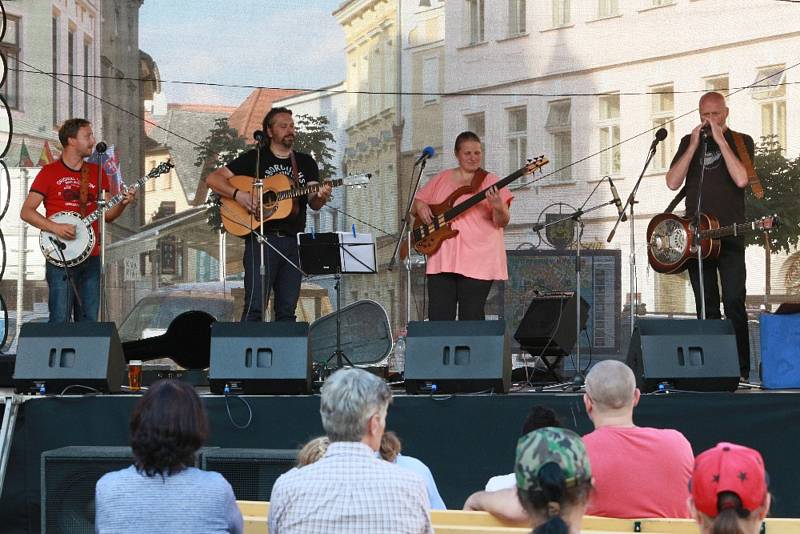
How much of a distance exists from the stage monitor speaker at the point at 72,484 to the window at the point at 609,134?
5.27 meters

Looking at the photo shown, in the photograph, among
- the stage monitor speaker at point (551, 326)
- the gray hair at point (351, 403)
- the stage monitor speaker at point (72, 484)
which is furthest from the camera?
the stage monitor speaker at point (551, 326)

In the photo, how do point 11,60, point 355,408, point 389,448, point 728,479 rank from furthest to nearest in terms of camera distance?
point 11,60
point 389,448
point 355,408
point 728,479

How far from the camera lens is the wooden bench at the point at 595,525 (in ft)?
9.27

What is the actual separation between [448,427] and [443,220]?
177cm

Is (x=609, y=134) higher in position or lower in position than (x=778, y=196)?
higher

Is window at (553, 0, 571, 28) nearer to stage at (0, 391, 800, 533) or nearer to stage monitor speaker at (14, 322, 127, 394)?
stage at (0, 391, 800, 533)

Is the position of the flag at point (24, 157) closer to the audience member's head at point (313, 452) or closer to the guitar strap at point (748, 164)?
the guitar strap at point (748, 164)

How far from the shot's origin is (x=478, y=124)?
9047 mm

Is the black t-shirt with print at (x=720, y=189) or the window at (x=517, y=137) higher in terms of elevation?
the window at (x=517, y=137)

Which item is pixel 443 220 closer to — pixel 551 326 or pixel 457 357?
pixel 551 326

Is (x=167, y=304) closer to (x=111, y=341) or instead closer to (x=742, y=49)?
(x=111, y=341)

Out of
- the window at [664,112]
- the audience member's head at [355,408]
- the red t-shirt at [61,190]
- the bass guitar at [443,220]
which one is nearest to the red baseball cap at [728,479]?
the audience member's head at [355,408]

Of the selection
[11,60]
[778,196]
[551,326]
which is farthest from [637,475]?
[11,60]

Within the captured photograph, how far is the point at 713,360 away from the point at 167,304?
4.60 meters
